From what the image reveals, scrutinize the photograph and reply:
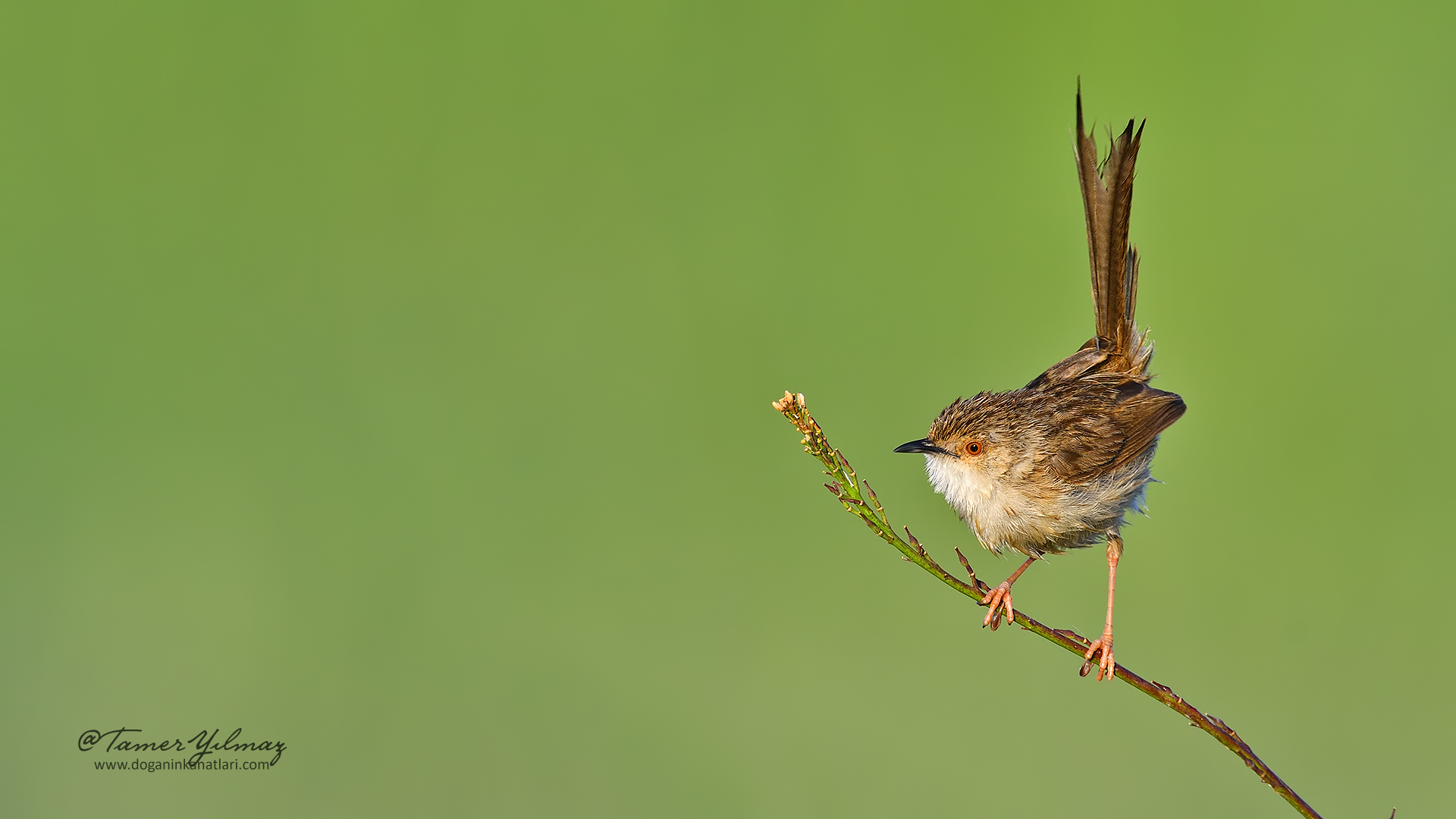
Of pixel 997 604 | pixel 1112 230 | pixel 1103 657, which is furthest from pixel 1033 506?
pixel 1112 230

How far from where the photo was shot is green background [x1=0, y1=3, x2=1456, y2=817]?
5.86m

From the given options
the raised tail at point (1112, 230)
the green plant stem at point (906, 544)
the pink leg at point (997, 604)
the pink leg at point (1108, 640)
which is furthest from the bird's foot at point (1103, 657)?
the raised tail at point (1112, 230)

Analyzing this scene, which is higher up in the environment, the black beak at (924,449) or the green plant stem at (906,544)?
the black beak at (924,449)

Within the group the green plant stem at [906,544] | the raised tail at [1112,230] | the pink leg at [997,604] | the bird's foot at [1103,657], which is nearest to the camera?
the green plant stem at [906,544]

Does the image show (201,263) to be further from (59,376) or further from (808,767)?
(808,767)

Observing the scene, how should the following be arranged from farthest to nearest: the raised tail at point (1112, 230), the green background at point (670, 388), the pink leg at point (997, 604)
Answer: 1. the green background at point (670, 388)
2. the raised tail at point (1112, 230)
3. the pink leg at point (997, 604)

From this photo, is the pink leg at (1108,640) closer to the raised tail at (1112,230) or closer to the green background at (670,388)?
the raised tail at (1112,230)

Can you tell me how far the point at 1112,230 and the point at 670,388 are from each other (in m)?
5.44

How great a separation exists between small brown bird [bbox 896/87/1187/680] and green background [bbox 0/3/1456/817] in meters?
1.21

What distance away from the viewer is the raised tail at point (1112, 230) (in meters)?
2.56

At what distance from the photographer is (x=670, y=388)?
7844 millimetres

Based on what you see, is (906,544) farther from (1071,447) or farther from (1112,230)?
(1112,230)

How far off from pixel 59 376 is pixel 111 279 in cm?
105

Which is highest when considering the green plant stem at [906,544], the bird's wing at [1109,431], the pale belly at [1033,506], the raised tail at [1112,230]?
the raised tail at [1112,230]
